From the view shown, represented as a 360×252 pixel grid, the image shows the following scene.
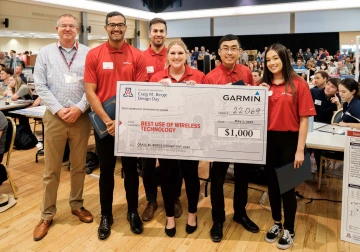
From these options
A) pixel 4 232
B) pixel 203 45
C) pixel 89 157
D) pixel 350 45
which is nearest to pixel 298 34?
pixel 350 45

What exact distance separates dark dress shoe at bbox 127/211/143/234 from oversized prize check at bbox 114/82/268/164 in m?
0.61

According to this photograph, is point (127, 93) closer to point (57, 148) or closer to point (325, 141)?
point (57, 148)

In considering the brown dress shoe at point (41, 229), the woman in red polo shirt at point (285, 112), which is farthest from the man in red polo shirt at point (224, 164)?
the brown dress shoe at point (41, 229)

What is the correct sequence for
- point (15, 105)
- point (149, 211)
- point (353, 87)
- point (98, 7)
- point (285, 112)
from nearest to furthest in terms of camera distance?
point (285, 112)
point (149, 211)
point (353, 87)
point (15, 105)
point (98, 7)

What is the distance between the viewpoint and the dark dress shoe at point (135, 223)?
2672 mm

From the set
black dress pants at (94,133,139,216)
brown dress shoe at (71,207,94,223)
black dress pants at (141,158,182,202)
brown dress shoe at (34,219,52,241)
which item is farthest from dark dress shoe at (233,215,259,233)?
brown dress shoe at (34,219,52,241)

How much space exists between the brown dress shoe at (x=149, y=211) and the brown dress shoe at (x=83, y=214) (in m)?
0.48

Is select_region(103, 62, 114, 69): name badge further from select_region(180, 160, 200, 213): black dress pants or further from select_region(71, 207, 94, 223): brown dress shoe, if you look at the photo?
select_region(71, 207, 94, 223): brown dress shoe

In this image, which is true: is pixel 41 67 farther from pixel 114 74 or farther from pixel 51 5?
pixel 51 5

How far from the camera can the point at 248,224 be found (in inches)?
108

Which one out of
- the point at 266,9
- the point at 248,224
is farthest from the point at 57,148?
the point at 266,9

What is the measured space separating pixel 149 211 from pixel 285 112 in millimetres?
1546

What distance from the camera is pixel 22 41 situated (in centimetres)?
1619

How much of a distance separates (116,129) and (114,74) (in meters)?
0.42
